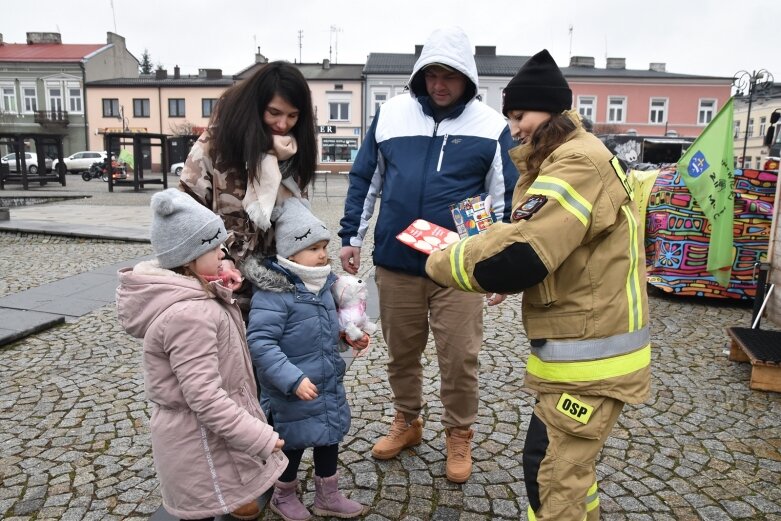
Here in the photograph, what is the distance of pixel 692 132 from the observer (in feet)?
140

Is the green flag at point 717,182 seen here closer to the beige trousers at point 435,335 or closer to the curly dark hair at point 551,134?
the beige trousers at point 435,335

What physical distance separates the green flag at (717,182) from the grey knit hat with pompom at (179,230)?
567 centimetres

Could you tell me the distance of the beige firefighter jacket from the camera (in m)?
1.69

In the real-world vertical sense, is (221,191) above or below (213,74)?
below

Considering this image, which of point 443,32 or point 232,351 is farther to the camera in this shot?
point 443,32

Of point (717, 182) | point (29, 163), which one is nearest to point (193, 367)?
point (717, 182)

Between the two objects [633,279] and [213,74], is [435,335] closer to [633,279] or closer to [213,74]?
[633,279]

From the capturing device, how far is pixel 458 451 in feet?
9.73

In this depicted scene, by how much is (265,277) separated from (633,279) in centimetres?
130

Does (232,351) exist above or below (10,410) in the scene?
above

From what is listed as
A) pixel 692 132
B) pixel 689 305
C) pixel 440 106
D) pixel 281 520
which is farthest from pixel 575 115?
pixel 692 132

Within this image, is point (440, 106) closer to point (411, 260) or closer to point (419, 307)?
point (411, 260)

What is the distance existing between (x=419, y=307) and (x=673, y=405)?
2059mm

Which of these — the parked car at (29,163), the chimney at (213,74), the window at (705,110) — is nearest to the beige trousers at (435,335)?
the parked car at (29,163)
